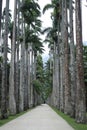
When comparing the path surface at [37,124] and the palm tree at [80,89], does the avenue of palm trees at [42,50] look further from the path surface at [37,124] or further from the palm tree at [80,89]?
the path surface at [37,124]

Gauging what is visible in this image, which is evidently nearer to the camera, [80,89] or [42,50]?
[80,89]

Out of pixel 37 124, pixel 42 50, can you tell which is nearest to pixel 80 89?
pixel 37 124

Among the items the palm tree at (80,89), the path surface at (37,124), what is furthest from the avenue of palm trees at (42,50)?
the path surface at (37,124)

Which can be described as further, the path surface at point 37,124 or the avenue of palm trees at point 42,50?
the avenue of palm trees at point 42,50

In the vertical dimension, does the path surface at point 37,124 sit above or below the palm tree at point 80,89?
below

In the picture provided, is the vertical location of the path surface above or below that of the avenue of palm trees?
below

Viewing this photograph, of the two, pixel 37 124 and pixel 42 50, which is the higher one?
pixel 42 50

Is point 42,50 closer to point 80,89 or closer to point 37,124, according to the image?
point 80,89

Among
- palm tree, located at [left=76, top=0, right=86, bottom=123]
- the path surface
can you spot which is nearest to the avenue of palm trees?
palm tree, located at [left=76, top=0, right=86, bottom=123]

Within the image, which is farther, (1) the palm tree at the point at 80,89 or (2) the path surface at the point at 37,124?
(1) the palm tree at the point at 80,89

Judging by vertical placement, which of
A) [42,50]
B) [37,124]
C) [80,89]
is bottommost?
[37,124]

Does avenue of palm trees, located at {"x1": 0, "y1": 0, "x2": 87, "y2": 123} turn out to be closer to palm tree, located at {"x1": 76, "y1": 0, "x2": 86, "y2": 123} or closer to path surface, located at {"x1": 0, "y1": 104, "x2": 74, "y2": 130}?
palm tree, located at {"x1": 76, "y1": 0, "x2": 86, "y2": 123}

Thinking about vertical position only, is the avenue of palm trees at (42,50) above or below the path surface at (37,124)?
above

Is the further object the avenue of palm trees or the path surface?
the avenue of palm trees
